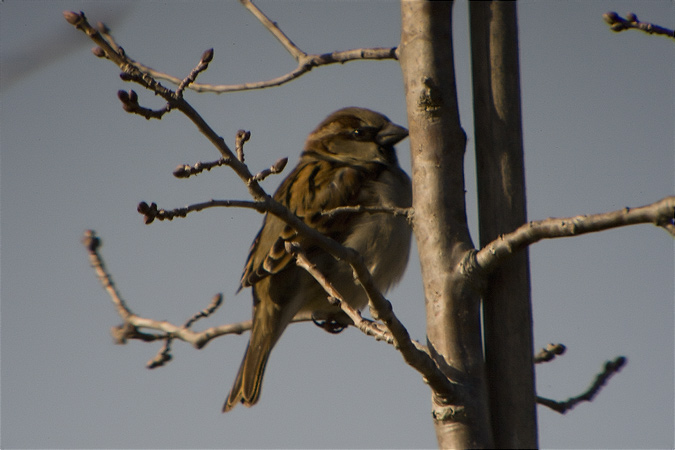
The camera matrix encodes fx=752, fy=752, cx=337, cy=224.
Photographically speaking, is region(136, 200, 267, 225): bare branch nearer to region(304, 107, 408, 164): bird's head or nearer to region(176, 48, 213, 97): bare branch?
region(176, 48, 213, 97): bare branch

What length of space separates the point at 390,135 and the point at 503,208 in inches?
122

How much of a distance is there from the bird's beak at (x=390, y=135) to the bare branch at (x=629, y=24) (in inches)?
111

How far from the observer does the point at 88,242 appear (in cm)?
398

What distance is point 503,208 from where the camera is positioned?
2188 millimetres

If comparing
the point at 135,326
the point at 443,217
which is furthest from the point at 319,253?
the point at 443,217

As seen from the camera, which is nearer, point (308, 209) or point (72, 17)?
point (72, 17)

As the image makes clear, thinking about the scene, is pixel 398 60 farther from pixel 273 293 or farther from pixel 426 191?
pixel 273 293

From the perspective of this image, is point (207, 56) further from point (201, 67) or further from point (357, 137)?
point (357, 137)

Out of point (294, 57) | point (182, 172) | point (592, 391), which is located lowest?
point (592, 391)

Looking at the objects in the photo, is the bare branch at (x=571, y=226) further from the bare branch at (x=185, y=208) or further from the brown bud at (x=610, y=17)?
the brown bud at (x=610, y=17)

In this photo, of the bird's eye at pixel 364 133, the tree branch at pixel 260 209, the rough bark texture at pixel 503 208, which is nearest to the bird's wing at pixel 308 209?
the bird's eye at pixel 364 133

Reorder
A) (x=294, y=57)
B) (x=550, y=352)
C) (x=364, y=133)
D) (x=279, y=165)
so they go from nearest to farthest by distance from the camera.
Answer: (x=279, y=165)
(x=550, y=352)
(x=294, y=57)
(x=364, y=133)

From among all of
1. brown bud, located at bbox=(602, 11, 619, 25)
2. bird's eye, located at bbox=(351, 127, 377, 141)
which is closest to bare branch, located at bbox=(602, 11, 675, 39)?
brown bud, located at bbox=(602, 11, 619, 25)

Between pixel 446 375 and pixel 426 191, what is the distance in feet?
1.79
